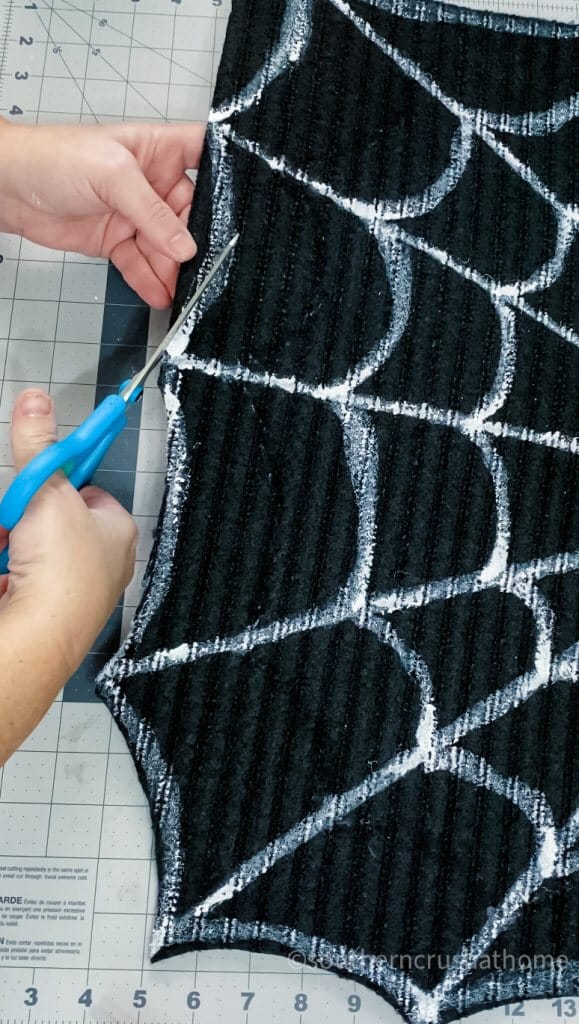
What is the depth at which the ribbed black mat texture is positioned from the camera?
635 mm

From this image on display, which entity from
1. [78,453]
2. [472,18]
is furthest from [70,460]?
[472,18]

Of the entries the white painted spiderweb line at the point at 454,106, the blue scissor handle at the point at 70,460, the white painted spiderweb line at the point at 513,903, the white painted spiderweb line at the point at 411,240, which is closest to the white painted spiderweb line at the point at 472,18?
the white painted spiderweb line at the point at 454,106

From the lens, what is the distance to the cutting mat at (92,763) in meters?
0.67

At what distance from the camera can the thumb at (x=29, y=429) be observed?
23.8 inches

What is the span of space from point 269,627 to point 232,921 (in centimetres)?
21

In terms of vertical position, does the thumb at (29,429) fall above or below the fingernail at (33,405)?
below

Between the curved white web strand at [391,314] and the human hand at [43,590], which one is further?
the curved white web strand at [391,314]

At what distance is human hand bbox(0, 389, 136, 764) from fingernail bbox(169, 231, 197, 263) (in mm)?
150

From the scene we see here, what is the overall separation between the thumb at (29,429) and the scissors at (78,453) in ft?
0.07

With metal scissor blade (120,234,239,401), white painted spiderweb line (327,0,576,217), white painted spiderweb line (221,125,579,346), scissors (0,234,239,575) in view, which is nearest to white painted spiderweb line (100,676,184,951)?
scissors (0,234,239,575)

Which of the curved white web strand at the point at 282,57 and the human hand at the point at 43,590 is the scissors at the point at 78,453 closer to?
the human hand at the point at 43,590

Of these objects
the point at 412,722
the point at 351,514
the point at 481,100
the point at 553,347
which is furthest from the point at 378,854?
the point at 481,100

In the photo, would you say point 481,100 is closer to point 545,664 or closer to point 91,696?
point 545,664

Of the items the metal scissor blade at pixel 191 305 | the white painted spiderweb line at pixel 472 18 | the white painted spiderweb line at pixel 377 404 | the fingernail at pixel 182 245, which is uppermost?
the white painted spiderweb line at pixel 472 18
